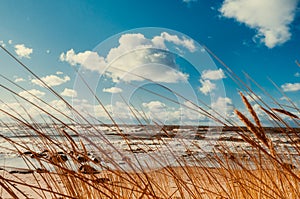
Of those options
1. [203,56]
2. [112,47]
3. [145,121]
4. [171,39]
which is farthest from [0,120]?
[171,39]

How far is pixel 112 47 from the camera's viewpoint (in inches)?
189

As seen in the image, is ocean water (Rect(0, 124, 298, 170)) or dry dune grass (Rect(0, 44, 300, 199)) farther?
ocean water (Rect(0, 124, 298, 170))

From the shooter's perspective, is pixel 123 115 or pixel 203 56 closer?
pixel 123 115

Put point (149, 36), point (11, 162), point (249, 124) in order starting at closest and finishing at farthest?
point (249, 124), point (149, 36), point (11, 162)

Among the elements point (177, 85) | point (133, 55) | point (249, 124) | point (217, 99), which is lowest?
point (249, 124)

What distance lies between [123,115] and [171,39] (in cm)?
276

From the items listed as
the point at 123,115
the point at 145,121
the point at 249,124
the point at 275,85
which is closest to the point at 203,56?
the point at 123,115

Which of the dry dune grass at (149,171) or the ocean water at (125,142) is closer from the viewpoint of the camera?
the dry dune grass at (149,171)

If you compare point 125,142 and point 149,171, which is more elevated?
→ point 125,142

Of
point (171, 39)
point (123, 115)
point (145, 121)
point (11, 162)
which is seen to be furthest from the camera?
point (11, 162)

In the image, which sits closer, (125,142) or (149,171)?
(149,171)

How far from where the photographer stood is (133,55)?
5133 mm

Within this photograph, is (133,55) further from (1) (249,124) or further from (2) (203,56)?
(1) (249,124)

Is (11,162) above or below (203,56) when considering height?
below
